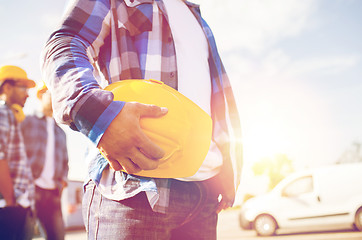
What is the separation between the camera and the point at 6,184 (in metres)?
2.36

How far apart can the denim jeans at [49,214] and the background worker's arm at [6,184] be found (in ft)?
4.84

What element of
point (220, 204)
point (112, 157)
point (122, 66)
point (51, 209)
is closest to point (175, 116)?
point (112, 157)

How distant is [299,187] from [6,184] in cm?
1053

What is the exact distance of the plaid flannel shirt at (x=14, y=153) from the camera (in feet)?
7.95

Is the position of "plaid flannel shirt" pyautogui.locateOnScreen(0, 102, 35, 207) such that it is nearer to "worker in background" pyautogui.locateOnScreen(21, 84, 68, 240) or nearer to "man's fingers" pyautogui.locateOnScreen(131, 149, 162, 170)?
"worker in background" pyautogui.locateOnScreen(21, 84, 68, 240)

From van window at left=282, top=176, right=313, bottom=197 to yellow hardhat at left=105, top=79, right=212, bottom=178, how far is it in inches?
426

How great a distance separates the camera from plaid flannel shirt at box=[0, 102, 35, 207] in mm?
2423

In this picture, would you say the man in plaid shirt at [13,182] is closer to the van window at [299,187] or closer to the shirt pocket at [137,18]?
the shirt pocket at [137,18]

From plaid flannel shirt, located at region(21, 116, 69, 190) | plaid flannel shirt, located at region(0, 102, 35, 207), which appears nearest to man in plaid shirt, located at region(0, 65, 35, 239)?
plaid flannel shirt, located at region(0, 102, 35, 207)

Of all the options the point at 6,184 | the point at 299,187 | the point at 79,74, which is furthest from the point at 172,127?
the point at 299,187

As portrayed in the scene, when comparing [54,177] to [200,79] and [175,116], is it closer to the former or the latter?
[200,79]

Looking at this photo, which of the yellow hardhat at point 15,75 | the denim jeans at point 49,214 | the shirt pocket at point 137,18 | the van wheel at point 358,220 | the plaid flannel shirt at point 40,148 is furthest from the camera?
the van wheel at point 358,220

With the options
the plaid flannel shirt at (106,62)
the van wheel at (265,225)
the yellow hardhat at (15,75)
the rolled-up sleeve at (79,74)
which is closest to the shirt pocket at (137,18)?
the plaid flannel shirt at (106,62)

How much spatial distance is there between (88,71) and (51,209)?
3337mm
